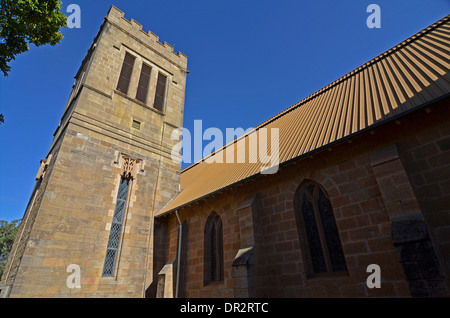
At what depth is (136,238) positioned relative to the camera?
11328mm

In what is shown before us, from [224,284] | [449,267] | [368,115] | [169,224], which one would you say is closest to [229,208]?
[224,284]

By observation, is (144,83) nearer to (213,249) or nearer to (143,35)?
(143,35)

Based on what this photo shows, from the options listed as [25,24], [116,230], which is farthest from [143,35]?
[116,230]

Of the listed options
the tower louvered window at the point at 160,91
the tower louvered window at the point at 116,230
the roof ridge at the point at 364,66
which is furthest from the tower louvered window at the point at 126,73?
the roof ridge at the point at 364,66

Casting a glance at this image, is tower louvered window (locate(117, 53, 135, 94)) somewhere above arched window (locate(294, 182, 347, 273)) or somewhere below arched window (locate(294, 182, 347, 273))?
above

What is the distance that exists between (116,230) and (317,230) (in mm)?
8790

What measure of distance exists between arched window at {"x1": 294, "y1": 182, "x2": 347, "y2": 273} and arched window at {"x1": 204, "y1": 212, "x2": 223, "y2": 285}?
12.2ft

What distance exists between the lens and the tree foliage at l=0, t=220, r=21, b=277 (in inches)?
1350

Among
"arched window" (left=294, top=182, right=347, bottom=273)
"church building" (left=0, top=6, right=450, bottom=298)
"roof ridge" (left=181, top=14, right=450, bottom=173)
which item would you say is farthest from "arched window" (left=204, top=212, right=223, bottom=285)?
"roof ridge" (left=181, top=14, right=450, bottom=173)

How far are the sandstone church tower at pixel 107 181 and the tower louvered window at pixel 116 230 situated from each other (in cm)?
4

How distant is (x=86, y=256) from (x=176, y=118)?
963 centimetres

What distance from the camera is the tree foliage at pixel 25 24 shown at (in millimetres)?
6699

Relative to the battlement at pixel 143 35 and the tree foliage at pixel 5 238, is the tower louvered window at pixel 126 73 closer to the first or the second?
the battlement at pixel 143 35

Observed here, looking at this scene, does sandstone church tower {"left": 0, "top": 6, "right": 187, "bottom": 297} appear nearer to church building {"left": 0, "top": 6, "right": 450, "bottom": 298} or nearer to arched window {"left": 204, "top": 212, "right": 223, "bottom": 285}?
church building {"left": 0, "top": 6, "right": 450, "bottom": 298}
